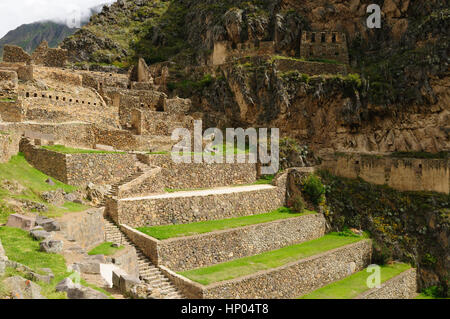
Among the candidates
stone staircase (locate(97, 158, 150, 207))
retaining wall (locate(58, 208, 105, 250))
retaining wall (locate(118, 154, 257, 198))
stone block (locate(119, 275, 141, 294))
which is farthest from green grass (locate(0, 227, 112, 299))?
retaining wall (locate(118, 154, 257, 198))

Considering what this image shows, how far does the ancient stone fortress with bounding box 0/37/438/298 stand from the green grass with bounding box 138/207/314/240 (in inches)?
16.0

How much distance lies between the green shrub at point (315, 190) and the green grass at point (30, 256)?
16.2m

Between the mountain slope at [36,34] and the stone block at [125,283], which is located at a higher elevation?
the mountain slope at [36,34]

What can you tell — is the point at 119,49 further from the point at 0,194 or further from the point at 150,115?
the point at 0,194

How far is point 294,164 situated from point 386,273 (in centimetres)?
896

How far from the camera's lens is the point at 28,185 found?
47.6ft

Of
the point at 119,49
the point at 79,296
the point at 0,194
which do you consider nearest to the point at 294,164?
the point at 0,194

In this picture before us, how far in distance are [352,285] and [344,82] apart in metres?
16.3

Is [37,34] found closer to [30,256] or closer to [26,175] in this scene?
[26,175]

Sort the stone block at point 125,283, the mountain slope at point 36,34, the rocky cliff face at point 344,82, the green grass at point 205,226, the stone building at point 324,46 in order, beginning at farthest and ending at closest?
1. the mountain slope at point 36,34
2. the stone building at point 324,46
3. the rocky cliff face at point 344,82
4. the green grass at point 205,226
5. the stone block at point 125,283

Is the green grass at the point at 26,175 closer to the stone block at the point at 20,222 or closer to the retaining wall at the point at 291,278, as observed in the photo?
the stone block at the point at 20,222

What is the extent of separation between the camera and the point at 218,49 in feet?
118

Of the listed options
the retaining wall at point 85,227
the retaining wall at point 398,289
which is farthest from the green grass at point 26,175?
the retaining wall at point 398,289

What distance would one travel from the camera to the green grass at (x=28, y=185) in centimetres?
1308
